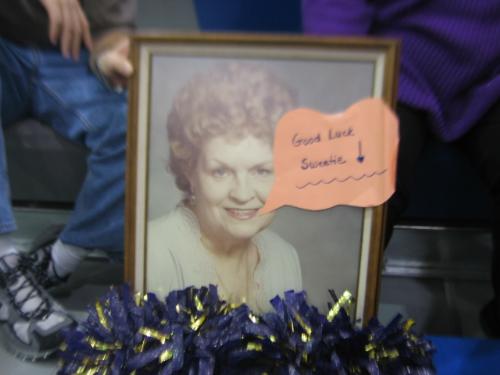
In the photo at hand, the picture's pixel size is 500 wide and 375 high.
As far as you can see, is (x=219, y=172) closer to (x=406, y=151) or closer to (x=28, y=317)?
(x=406, y=151)

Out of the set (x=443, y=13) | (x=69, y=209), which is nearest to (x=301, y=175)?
(x=443, y=13)

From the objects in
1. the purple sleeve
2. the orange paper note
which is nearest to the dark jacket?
the purple sleeve

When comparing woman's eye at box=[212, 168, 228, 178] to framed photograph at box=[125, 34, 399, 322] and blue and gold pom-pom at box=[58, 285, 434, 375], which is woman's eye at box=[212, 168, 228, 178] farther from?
blue and gold pom-pom at box=[58, 285, 434, 375]

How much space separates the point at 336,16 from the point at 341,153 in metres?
0.24

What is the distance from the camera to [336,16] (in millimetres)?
670

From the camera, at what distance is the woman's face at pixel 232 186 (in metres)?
0.54

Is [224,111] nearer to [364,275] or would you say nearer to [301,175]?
[301,175]

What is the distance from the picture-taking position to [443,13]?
27.5 inches

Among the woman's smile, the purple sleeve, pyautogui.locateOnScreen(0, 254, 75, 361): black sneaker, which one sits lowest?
pyautogui.locateOnScreen(0, 254, 75, 361): black sneaker

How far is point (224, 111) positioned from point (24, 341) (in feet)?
1.67

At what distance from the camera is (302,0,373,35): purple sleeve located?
667 mm

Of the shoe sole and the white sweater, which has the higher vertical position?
the white sweater

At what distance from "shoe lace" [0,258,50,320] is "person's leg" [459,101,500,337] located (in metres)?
0.70

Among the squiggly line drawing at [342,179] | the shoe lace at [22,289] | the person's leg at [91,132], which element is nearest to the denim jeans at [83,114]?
the person's leg at [91,132]
